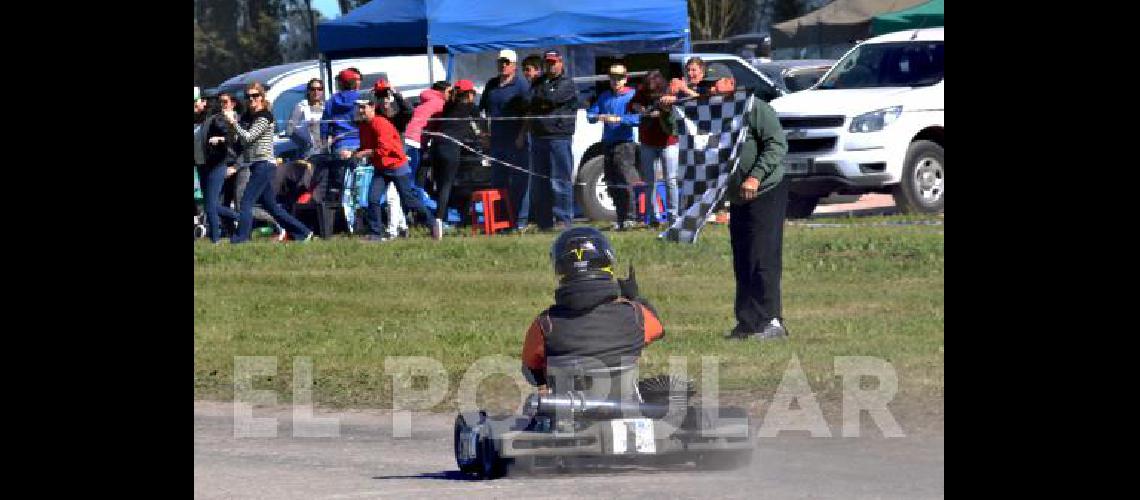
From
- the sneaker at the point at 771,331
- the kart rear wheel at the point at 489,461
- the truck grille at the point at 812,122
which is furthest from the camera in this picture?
the truck grille at the point at 812,122

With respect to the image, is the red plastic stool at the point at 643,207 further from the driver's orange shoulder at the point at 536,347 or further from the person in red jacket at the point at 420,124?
the driver's orange shoulder at the point at 536,347

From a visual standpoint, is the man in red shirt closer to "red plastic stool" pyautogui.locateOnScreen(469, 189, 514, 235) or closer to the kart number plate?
"red plastic stool" pyautogui.locateOnScreen(469, 189, 514, 235)

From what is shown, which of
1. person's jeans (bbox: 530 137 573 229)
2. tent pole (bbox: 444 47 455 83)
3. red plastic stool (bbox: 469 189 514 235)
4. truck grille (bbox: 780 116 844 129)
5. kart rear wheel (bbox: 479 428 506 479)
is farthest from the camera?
tent pole (bbox: 444 47 455 83)

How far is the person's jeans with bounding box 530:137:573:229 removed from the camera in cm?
1986

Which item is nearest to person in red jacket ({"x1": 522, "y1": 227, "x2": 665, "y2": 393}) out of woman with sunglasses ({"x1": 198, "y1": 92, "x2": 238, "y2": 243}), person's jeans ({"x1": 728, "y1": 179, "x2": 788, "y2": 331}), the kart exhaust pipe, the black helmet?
the black helmet

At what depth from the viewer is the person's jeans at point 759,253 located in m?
13.2

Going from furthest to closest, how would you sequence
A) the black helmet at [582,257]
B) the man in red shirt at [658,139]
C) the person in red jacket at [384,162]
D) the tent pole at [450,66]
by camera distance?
1. the tent pole at [450,66]
2. the person in red jacket at [384,162]
3. the man in red shirt at [658,139]
4. the black helmet at [582,257]

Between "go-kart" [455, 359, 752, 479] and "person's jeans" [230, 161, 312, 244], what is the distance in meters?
10.9

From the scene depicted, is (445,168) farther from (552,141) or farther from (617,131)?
(617,131)

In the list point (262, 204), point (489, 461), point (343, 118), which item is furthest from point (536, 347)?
point (343, 118)

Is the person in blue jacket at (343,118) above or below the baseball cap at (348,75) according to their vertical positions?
below

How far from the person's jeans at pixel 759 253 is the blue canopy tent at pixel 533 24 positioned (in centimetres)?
943

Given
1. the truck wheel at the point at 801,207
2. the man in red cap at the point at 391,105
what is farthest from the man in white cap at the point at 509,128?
the truck wheel at the point at 801,207
